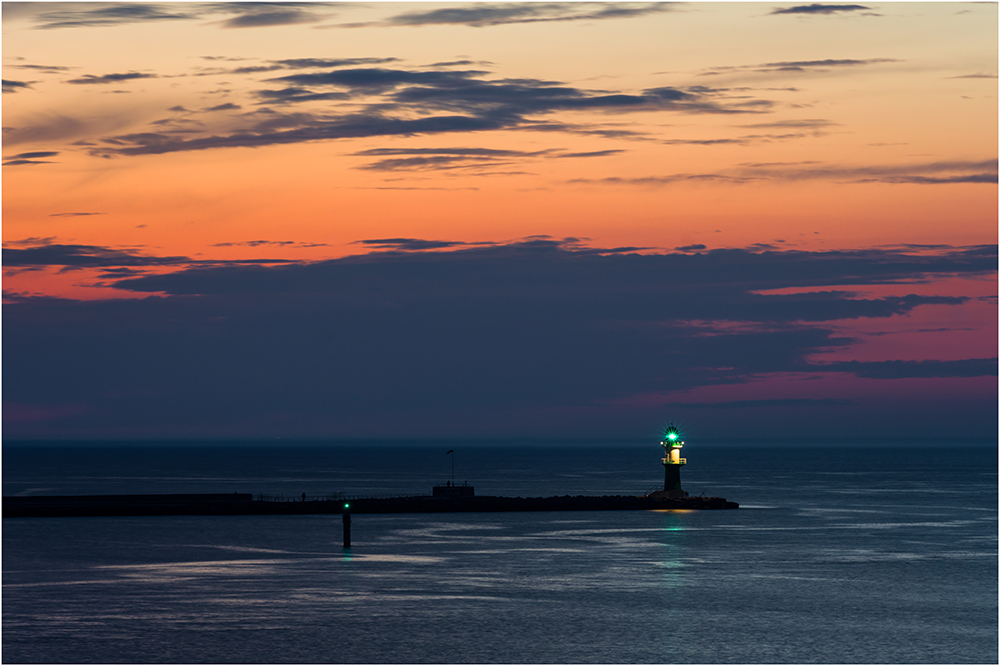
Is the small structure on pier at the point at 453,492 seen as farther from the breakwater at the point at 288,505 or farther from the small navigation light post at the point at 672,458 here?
the small navigation light post at the point at 672,458

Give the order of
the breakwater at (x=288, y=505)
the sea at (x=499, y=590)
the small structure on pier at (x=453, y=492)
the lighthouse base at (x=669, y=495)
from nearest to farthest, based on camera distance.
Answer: the sea at (x=499, y=590) < the breakwater at (x=288, y=505) < the lighthouse base at (x=669, y=495) < the small structure on pier at (x=453, y=492)

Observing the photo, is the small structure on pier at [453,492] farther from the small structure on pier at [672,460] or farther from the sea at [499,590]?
the small structure on pier at [672,460]

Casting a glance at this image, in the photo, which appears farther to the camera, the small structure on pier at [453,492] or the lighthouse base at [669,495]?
the small structure on pier at [453,492]

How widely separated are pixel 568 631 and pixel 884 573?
98.2 feet

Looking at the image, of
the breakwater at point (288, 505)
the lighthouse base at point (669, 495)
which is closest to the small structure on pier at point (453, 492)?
the breakwater at point (288, 505)

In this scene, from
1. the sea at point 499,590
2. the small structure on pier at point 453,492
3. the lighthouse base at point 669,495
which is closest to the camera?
the sea at point 499,590

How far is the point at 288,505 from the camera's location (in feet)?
377

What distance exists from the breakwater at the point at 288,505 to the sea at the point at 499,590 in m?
1.55

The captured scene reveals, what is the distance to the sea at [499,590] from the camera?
173ft

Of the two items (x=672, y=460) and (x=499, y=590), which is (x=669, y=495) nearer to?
(x=672, y=460)

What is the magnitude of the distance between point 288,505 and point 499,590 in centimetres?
5111

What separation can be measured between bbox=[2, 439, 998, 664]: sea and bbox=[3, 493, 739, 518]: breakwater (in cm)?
155

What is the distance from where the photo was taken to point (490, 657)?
51.3 metres

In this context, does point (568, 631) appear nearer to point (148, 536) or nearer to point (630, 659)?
point (630, 659)
